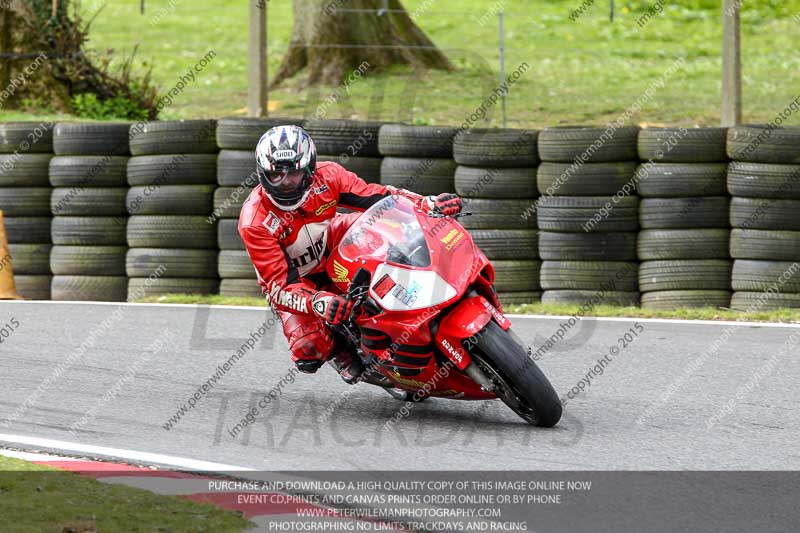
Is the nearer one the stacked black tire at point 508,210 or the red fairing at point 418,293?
the red fairing at point 418,293

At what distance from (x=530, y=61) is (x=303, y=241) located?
13827mm

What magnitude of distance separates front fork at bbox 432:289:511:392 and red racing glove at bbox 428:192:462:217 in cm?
50

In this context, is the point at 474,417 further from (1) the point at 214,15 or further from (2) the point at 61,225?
(1) the point at 214,15

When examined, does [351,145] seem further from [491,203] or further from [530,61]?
[530,61]

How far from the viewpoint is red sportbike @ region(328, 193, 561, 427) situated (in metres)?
6.31

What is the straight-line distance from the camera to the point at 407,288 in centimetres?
644

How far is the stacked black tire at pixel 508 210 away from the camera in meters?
10.6

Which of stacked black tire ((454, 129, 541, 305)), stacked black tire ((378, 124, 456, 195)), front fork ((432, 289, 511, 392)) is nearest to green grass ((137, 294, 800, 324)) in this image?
stacked black tire ((454, 129, 541, 305))

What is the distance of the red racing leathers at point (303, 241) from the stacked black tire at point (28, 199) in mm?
5443

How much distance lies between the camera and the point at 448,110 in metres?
16.4

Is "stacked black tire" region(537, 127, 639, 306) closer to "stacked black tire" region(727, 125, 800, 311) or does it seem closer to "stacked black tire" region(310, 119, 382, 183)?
"stacked black tire" region(727, 125, 800, 311)

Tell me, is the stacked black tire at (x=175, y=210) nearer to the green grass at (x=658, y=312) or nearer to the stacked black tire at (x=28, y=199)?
the green grass at (x=658, y=312)

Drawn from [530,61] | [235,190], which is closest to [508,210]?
[235,190]

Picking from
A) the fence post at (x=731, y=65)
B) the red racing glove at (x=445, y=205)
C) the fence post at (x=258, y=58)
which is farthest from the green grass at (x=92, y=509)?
the fence post at (x=731, y=65)
